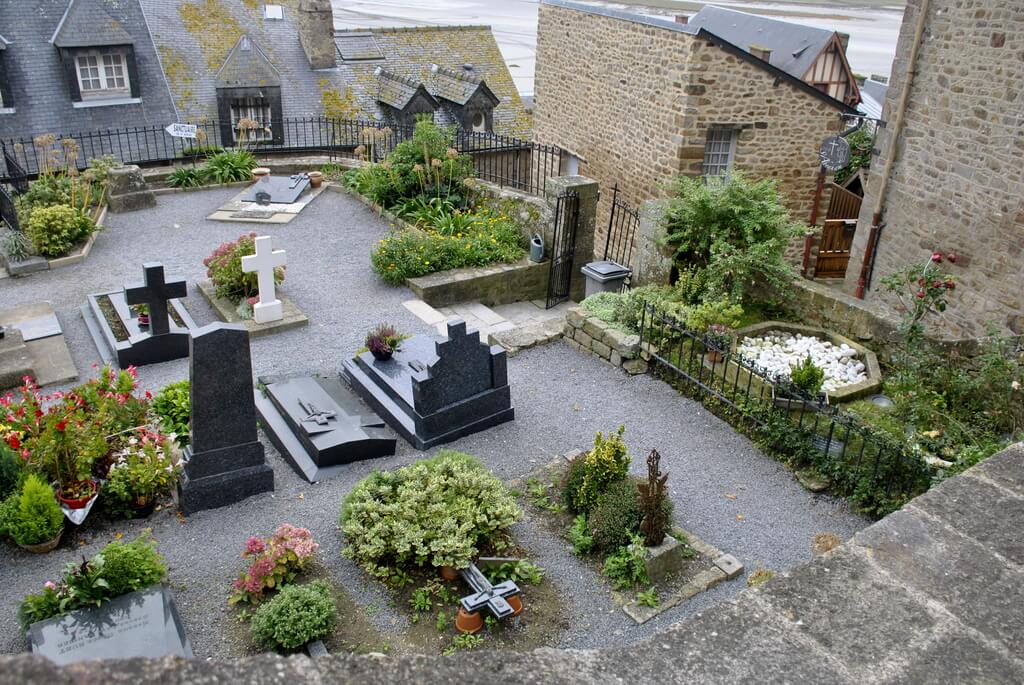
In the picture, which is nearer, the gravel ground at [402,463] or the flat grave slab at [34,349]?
the gravel ground at [402,463]

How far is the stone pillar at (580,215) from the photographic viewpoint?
12172mm

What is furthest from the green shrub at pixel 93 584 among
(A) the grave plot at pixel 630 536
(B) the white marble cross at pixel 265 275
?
(B) the white marble cross at pixel 265 275

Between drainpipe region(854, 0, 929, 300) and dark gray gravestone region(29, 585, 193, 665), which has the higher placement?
drainpipe region(854, 0, 929, 300)

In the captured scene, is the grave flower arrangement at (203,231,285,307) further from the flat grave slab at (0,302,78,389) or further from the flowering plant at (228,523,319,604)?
the flowering plant at (228,523,319,604)

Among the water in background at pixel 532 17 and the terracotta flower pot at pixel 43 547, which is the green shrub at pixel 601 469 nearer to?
the terracotta flower pot at pixel 43 547

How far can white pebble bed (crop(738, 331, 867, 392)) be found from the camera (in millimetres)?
8742

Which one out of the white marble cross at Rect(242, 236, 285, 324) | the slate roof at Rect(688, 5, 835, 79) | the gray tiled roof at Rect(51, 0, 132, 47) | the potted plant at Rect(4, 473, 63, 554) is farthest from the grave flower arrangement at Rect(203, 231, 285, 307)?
the slate roof at Rect(688, 5, 835, 79)

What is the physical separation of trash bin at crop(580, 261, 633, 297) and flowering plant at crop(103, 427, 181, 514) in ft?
18.9

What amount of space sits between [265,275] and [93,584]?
5.55m

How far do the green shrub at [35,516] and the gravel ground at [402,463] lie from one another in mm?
201

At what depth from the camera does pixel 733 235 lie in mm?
10211

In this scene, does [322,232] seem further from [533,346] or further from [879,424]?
[879,424]

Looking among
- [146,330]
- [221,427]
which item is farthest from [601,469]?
[146,330]

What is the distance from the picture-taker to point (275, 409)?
8.51 metres
